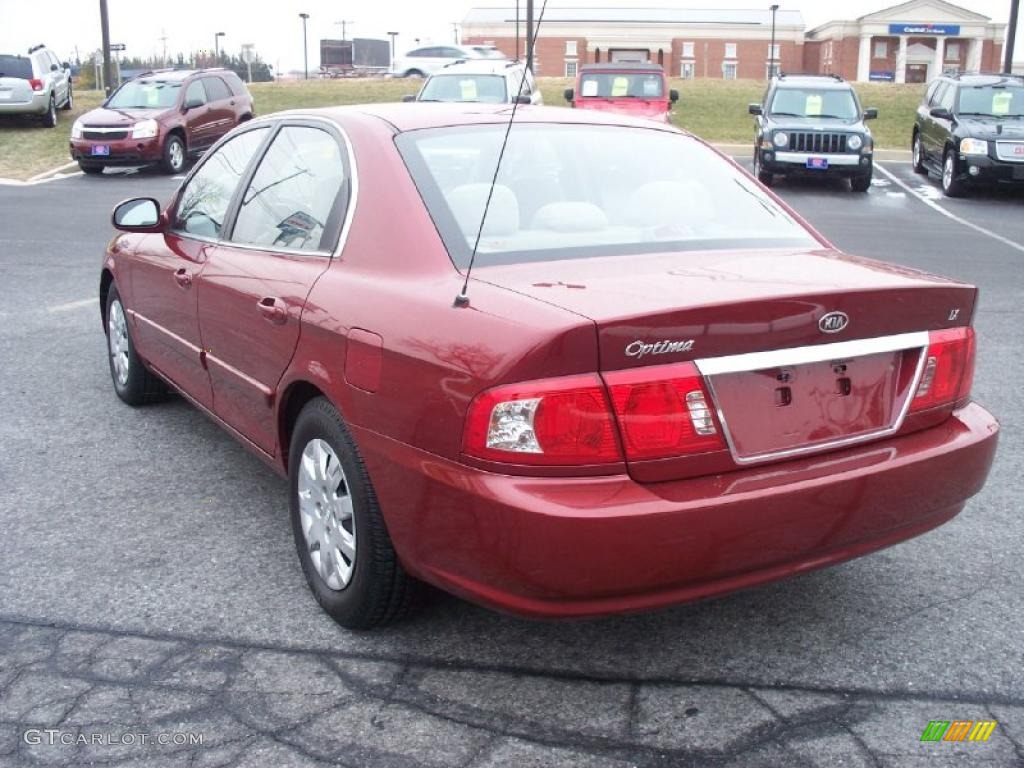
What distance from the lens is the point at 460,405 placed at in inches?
108

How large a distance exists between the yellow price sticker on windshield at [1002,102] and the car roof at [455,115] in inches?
609

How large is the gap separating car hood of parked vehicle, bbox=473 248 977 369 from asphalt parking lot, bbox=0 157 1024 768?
3.12 feet

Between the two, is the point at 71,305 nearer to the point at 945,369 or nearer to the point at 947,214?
the point at 945,369

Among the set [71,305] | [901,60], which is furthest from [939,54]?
[71,305]

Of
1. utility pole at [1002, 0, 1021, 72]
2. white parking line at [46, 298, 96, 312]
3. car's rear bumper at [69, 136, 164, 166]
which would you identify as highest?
utility pole at [1002, 0, 1021, 72]

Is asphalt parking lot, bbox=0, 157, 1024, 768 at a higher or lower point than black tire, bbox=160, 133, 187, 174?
lower

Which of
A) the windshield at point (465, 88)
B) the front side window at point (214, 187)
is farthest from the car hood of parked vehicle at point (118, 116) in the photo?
the front side window at point (214, 187)

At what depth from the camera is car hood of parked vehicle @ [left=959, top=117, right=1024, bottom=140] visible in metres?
17.0

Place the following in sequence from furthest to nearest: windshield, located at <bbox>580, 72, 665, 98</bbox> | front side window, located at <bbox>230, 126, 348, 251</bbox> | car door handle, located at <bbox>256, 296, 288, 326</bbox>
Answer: windshield, located at <bbox>580, 72, 665, 98</bbox> < front side window, located at <bbox>230, 126, 348, 251</bbox> < car door handle, located at <bbox>256, 296, 288, 326</bbox>

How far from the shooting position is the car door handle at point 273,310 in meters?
3.62

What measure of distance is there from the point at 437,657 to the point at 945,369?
1659 mm

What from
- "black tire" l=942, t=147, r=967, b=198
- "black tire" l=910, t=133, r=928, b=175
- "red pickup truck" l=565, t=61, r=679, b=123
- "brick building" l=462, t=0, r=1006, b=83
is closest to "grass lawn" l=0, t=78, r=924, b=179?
"red pickup truck" l=565, t=61, r=679, b=123

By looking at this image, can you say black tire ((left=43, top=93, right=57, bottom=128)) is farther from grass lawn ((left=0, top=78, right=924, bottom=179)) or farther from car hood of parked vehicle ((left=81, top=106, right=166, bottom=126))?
car hood of parked vehicle ((left=81, top=106, right=166, bottom=126))

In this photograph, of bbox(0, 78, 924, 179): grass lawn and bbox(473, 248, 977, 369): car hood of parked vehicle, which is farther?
bbox(0, 78, 924, 179): grass lawn
